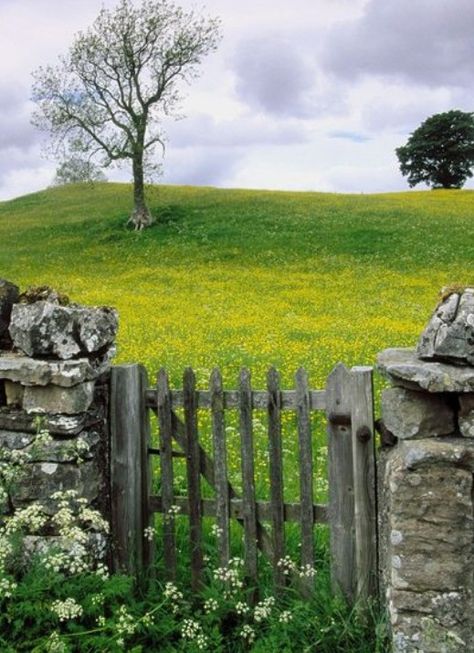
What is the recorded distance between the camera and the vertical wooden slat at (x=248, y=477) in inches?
207

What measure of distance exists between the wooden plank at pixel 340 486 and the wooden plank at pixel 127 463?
1.46 metres

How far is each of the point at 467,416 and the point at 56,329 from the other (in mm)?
2772

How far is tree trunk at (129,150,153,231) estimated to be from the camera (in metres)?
41.8

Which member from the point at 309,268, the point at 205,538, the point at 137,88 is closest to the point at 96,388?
the point at 205,538

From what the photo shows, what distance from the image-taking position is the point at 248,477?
5.31 meters

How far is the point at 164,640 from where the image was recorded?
17.0 ft

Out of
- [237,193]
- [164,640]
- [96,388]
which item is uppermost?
[237,193]

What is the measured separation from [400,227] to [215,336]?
2334 cm

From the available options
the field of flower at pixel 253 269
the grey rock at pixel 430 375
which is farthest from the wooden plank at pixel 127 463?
the grey rock at pixel 430 375

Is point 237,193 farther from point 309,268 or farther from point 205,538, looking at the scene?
point 205,538

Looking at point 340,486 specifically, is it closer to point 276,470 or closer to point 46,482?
point 276,470

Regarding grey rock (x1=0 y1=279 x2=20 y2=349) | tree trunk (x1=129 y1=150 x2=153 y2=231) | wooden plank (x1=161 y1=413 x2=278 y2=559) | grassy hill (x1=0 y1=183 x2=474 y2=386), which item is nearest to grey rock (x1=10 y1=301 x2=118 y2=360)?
grey rock (x1=0 y1=279 x2=20 y2=349)

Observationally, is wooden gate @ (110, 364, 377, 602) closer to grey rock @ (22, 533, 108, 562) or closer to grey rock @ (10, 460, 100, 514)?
grey rock @ (22, 533, 108, 562)

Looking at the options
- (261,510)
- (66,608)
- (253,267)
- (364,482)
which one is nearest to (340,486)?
(364,482)
